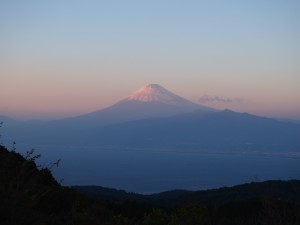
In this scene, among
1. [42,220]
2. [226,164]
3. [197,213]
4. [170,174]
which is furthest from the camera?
[226,164]

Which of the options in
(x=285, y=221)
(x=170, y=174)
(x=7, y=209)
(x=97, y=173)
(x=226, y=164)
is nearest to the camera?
(x=7, y=209)

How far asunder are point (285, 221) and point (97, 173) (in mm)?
103574

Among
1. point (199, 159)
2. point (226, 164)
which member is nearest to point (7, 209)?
point (226, 164)

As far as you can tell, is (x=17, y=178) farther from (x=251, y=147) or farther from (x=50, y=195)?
(x=251, y=147)

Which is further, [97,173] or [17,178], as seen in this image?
[97,173]

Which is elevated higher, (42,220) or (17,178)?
(17,178)

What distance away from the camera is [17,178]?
21.6ft

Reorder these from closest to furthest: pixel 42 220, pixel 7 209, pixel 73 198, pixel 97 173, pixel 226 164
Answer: pixel 7 209 → pixel 42 220 → pixel 73 198 → pixel 97 173 → pixel 226 164

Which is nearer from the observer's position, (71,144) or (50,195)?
(50,195)

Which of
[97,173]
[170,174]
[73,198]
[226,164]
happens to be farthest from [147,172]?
[73,198]

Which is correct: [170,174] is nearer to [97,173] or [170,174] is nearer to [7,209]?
[97,173]

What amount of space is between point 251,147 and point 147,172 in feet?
257

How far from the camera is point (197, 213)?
9125 mm

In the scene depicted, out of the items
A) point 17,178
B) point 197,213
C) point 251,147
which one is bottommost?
point 197,213
